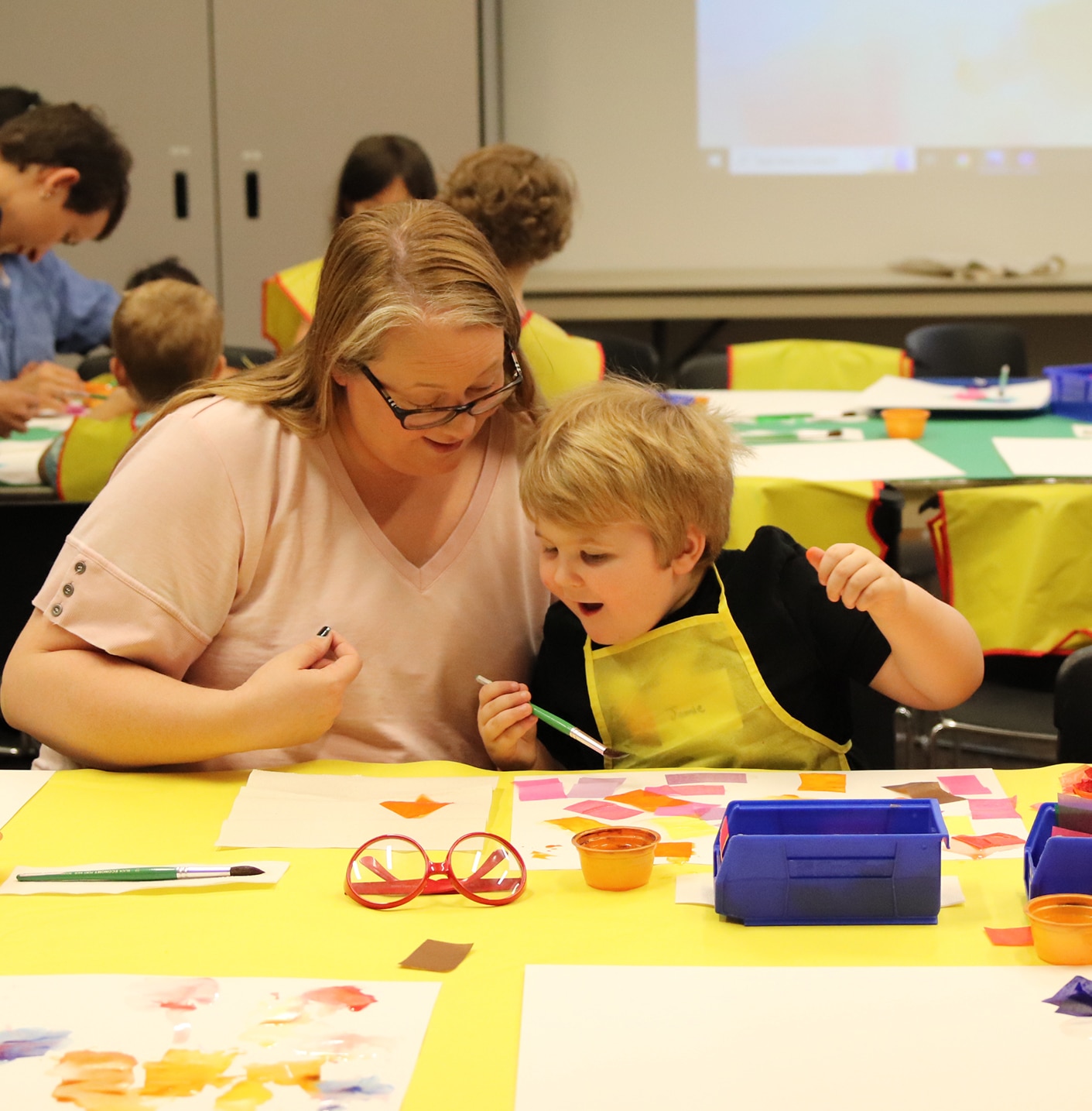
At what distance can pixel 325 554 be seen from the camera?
1.52 m

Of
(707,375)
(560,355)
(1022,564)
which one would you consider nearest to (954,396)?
(707,375)

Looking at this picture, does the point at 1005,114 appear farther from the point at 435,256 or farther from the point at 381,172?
the point at 435,256

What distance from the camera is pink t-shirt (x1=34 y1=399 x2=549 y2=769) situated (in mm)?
1396

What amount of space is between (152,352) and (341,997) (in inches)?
95.3

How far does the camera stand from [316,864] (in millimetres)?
1144

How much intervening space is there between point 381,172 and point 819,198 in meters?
2.94

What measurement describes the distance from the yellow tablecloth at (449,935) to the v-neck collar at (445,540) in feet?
1.48

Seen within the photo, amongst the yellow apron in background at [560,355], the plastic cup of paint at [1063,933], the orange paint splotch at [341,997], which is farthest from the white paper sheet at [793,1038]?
the yellow apron in background at [560,355]

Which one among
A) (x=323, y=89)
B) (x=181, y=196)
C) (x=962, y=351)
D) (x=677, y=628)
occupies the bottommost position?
(x=677, y=628)

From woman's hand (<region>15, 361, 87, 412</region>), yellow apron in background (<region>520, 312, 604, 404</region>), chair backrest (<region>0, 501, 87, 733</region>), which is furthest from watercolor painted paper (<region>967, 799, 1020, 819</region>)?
woman's hand (<region>15, 361, 87, 412</region>)

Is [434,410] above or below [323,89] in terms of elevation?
below

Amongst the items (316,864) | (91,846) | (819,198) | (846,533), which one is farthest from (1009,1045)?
(819,198)

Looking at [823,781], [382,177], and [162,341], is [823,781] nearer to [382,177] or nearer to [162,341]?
[162,341]

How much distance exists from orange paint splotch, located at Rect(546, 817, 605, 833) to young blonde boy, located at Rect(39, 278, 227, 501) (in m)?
1.91
